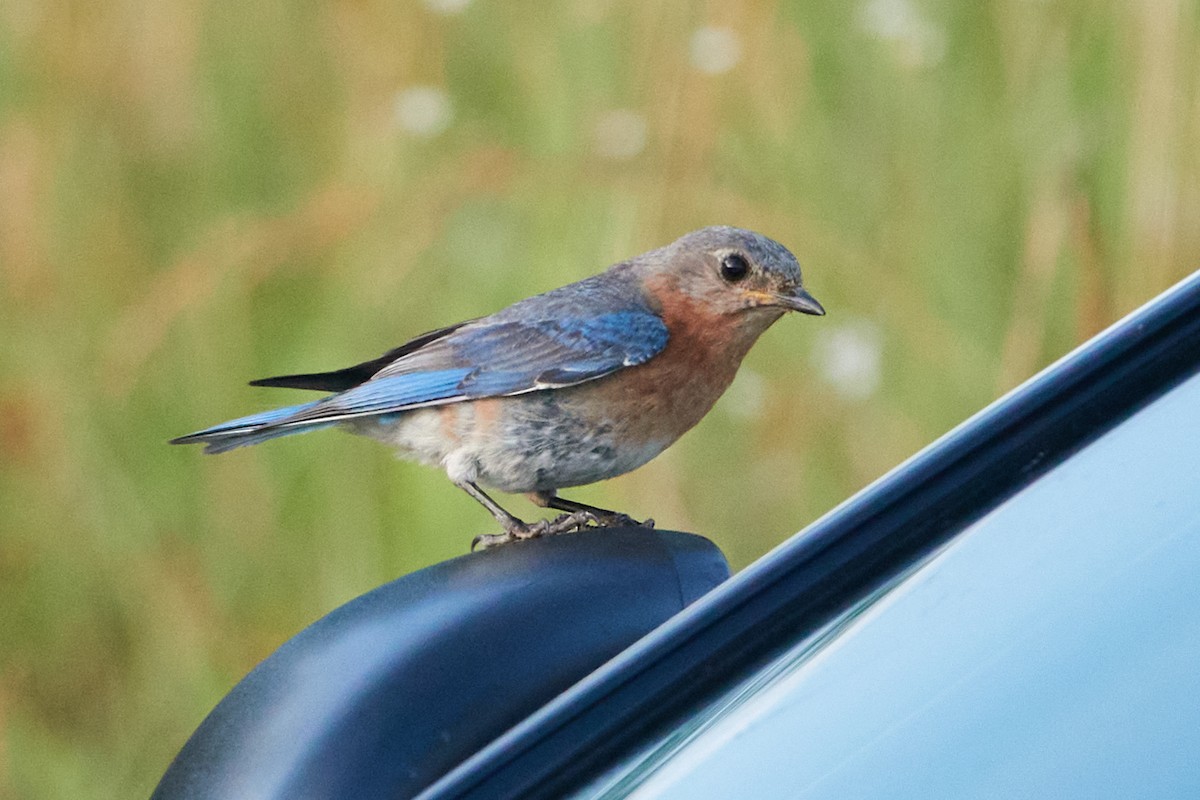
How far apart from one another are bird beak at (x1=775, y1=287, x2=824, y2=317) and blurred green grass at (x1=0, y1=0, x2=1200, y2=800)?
92cm

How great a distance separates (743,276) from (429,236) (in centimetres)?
104

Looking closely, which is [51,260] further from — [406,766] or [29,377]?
[406,766]

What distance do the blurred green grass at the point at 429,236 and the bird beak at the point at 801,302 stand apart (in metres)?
0.92

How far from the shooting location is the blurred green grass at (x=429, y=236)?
3588mm

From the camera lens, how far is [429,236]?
373 cm

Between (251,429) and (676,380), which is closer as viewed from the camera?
(251,429)

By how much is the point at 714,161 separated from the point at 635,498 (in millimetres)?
761

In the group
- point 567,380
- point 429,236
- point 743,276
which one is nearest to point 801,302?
point 743,276

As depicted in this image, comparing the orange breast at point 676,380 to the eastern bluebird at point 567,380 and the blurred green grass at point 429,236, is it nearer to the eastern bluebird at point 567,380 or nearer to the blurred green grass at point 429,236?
the eastern bluebird at point 567,380

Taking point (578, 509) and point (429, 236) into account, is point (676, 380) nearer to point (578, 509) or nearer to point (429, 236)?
point (578, 509)

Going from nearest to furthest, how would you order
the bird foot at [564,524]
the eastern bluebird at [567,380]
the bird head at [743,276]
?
the bird foot at [564,524] < the eastern bluebird at [567,380] < the bird head at [743,276]

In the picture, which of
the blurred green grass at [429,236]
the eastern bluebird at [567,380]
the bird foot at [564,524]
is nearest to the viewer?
the bird foot at [564,524]

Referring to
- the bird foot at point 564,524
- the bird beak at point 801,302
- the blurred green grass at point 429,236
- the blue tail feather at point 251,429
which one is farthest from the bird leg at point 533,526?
the blurred green grass at point 429,236

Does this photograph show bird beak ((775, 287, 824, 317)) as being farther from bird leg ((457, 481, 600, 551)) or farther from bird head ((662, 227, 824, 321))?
bird leg ((457, 481, 600, 551))
